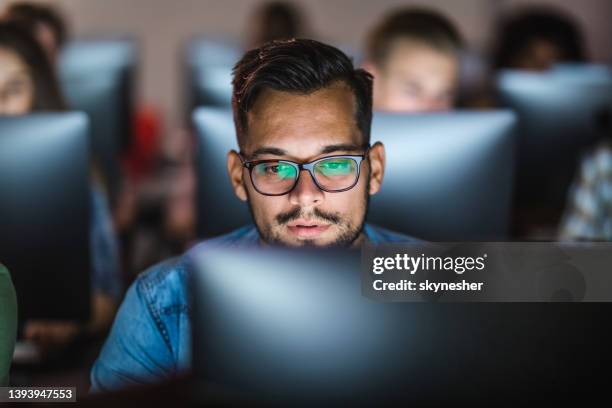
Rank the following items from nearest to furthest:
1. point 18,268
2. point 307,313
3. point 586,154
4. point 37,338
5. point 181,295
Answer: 1. point 307,313
2. point 181,295
3. point 18,268
4. point 37,338
5. point 586,154

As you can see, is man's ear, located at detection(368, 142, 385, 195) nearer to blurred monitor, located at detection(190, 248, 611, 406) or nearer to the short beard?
the short beard

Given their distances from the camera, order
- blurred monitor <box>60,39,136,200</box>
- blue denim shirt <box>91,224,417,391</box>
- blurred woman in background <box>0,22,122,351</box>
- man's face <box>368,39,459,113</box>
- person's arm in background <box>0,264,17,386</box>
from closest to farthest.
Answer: person's arm in background <box>0,264,17,386</box> → blue denim shirt <box>91,224,417,391</box> → blurred woman in background <box>0,22,122,351</box> → man's face <box>368,39,459,113</box> → blurred monitor <box>60,39,136,200</box>

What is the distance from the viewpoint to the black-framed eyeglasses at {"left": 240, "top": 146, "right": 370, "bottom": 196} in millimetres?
1090

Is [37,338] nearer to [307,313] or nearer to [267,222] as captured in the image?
[267,222]

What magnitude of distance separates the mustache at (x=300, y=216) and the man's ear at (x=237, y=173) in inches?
4.3

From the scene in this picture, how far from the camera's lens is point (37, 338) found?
5.09 feet

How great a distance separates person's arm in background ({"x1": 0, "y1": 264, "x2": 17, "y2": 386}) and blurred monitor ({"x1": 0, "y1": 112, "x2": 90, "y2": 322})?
1.13 feet

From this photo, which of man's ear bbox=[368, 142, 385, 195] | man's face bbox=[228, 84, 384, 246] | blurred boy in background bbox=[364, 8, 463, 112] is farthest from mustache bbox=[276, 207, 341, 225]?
blurred boy in background bbox=[364, 8, 463, 112]

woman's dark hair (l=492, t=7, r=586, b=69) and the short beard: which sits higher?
woman's dark hair (l=492, t=7, r=586, b=69)

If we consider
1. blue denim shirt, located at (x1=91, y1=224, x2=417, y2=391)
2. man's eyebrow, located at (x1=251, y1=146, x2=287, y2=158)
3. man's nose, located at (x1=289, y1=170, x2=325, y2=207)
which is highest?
man's eyebrow, located at (x1=251, y1=146, x2=287, y2=158)

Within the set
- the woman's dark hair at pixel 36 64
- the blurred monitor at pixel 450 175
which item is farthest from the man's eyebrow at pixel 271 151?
the woman's dark hair at pixel 36 64

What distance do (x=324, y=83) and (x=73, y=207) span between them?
1.53 feet

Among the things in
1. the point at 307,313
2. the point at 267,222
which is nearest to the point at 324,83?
the point at 267,222

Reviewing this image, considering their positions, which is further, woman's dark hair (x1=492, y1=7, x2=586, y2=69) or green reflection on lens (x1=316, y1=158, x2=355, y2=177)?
woman's dark hair (x1=492, y1=7, x2=586, y2=69)
